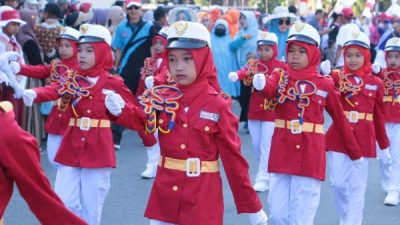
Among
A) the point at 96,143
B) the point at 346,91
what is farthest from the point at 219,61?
the point at 96,143

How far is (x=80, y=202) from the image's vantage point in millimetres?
6184

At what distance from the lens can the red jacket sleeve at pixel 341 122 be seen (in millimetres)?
6203

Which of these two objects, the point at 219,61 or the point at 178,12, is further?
the point at 219,61

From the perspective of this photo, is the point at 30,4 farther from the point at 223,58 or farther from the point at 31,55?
the point at 223,58

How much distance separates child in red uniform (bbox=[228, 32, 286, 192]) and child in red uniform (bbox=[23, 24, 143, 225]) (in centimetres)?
269

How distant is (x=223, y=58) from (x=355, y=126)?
8619mm

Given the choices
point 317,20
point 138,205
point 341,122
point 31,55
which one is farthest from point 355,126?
point 317,20

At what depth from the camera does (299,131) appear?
6129 mm

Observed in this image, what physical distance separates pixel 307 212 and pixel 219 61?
987 cm

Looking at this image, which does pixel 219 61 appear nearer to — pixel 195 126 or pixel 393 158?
pixel 393 158

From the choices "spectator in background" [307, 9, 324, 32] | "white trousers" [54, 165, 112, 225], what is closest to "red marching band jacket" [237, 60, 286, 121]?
"white trousers" [54, 165, 112, 225]

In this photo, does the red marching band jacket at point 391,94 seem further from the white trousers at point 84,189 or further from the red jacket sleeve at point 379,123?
the white trousers at point 84,189

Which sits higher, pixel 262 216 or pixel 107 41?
pixel 107 41

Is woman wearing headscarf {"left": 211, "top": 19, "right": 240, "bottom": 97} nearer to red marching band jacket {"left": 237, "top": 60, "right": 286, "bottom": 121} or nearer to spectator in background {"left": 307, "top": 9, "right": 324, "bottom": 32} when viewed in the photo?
spectator in background {"left": 307, "top": 9, "right": 324, "bottom": 32}
